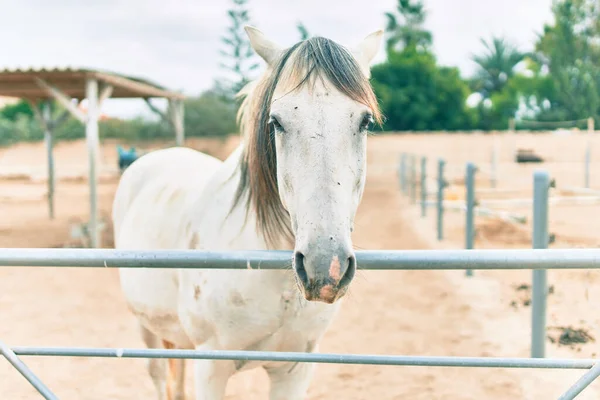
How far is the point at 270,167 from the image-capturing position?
61.7 inches

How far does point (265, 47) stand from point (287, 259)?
0.78 meters

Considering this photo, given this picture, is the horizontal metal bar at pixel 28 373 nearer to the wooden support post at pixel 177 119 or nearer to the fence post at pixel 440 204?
the fence post at pixel 440 204

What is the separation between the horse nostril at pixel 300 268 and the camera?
1.16m

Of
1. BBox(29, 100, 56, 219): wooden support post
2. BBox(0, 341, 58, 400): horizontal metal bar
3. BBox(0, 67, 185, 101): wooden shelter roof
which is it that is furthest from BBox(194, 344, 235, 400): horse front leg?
BBox(29, 100, 56, 219): wooden support post

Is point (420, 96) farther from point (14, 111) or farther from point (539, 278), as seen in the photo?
point (14, 111)

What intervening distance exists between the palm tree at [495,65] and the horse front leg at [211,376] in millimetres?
42006

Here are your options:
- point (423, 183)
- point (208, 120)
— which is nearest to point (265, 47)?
point (423, 183)

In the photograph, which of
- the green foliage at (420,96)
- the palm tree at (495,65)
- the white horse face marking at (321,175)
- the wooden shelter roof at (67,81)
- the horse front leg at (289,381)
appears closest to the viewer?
the white horse face marking at (321,175)

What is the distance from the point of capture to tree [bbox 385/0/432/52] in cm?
4022

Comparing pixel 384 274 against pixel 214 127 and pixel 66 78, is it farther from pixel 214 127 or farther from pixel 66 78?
pixel 214 127

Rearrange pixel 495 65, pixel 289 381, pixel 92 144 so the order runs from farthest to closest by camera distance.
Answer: pixel 495 65
pixel 92 144
pixel 289 381

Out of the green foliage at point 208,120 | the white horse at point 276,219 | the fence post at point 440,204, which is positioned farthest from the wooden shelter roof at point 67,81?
the green foliage at point 208,120

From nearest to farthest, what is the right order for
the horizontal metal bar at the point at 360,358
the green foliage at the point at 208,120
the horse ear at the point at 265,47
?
the horizontal metal bar at the point at 360,358 < the horse ear at the point at 265,47 < the green foliage at the point at 208,120

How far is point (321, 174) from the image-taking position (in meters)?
1.25
